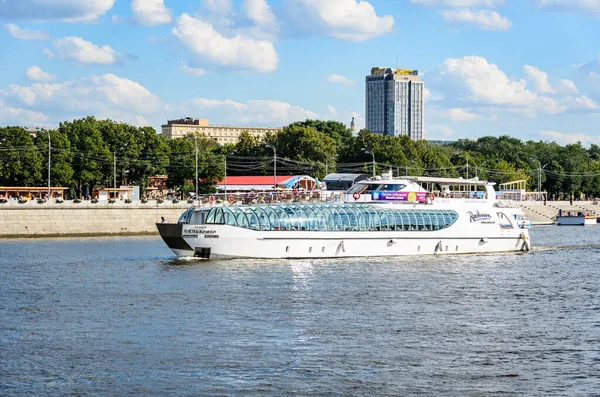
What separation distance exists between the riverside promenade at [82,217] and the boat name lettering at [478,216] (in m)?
52.2

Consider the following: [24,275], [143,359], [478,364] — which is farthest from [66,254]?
[478,364]

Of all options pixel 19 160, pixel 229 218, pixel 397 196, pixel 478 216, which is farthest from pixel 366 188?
pixel 19 160

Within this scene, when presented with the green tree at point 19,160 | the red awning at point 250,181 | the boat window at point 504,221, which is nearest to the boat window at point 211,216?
the boat window at point 504,221

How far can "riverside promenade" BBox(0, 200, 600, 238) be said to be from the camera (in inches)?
4350

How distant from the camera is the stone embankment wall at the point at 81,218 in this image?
11050 centimetres

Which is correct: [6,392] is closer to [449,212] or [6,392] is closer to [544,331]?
[544,331]

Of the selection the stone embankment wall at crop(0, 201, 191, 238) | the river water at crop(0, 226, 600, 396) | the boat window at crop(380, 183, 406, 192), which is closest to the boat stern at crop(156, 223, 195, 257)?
the river water at crop(0, 226, 600, 396)

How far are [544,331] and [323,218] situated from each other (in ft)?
105

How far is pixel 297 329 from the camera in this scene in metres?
41.6

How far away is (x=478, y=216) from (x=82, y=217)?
5336 centimetres

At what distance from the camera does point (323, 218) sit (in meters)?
72.4

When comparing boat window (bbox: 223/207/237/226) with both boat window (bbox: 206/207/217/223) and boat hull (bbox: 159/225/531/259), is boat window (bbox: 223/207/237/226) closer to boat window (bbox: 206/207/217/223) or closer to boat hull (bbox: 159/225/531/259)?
boat hull (bbox: 159/225/531/259)

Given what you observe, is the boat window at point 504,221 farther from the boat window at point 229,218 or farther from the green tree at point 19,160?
the green tree at point 19,160

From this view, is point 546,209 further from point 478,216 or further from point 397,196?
point 397,196
